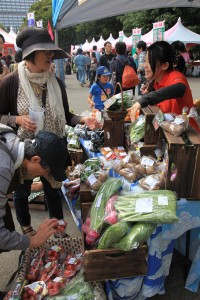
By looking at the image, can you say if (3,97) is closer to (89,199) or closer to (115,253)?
(89,199)

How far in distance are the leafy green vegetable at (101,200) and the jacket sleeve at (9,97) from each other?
0.85m

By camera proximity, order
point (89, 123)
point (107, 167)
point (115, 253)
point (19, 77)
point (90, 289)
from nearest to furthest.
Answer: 1. point (115, 253)
2. point (90, 289)
3. point (19, 77)
4. point (107, 167)
5. point (89, 123)

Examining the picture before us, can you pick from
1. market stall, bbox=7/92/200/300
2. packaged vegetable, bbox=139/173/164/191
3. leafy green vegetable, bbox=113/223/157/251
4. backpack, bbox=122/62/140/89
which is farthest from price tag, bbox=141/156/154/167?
backpack, bbox=122/62/140/89

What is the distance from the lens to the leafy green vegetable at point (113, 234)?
158cm

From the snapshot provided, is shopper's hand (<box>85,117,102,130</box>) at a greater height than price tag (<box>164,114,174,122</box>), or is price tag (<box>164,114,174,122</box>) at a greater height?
price tag (<box>164,114,174,122</box>)

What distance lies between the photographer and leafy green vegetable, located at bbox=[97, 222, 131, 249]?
158 cm

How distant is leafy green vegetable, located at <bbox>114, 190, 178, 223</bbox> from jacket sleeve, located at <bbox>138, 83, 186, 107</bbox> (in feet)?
2.13

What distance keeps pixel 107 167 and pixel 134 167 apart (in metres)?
0.25

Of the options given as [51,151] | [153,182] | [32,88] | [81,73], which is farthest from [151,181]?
[81,73]

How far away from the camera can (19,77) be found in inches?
82.3

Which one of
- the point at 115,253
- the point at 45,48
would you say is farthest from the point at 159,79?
the point at 115,253

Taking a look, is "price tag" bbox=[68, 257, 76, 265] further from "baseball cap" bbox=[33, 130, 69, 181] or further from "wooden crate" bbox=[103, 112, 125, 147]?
"wooden crate" bbox=[103, 112, 125, 147]

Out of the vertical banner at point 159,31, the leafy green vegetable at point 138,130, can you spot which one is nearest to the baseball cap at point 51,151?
the leafy green vegetable at point 138,130

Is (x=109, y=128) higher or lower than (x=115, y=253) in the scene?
higher
